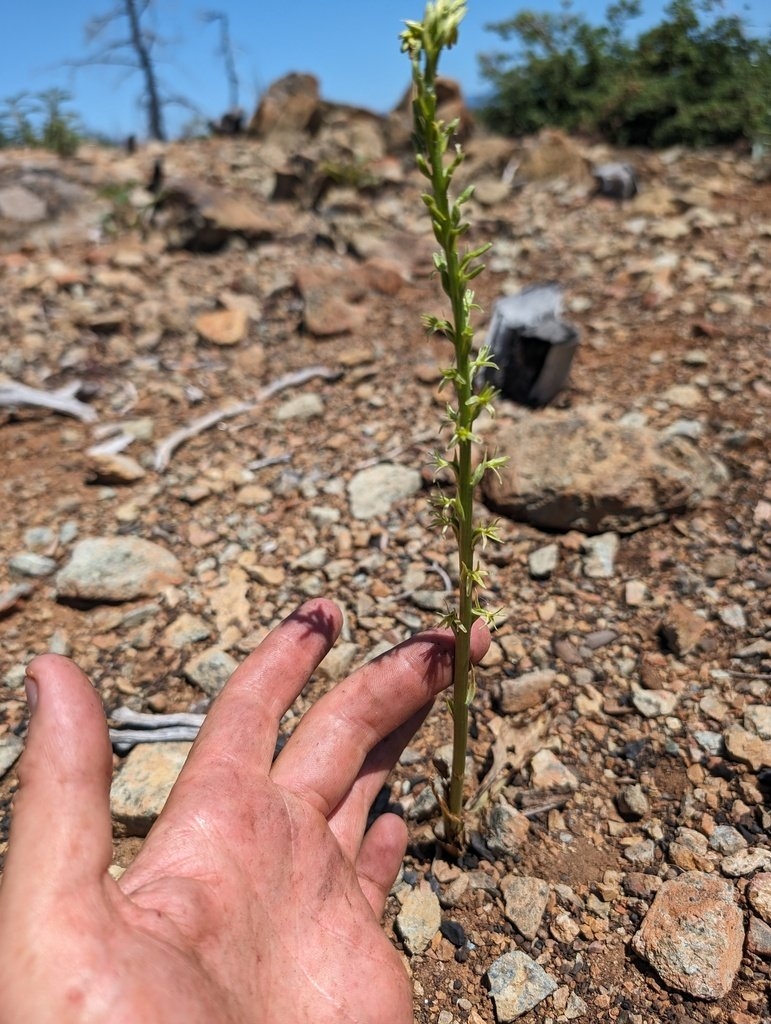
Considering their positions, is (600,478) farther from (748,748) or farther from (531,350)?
(748,748)

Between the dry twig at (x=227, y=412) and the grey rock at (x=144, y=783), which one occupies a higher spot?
the dry twig at (x=227, y=412)

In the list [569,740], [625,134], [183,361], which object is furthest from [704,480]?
[625,134]

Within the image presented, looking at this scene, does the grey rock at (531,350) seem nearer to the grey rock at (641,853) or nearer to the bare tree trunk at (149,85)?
the grey rock at (641,853)

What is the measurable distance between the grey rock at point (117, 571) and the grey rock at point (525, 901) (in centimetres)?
195

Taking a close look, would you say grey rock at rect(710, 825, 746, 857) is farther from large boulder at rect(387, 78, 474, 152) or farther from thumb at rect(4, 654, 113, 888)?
large boulder at rect(387, 78, 474, 152)

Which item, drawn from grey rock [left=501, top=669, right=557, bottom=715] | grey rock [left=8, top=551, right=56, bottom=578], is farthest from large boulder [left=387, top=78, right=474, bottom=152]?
grey rock [left=501, top=669, right=557, bottom=715]

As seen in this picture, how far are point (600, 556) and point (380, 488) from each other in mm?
1166

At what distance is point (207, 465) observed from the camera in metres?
4.20

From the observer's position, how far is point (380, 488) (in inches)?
149

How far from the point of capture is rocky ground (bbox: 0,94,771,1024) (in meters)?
2.11

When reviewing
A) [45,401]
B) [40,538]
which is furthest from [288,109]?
[40,538]

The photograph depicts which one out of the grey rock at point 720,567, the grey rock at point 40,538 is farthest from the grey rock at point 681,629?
the grey rock at point 40,538

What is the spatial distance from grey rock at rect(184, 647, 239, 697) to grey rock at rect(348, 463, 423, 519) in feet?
3.40

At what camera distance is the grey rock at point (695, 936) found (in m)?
1.88
